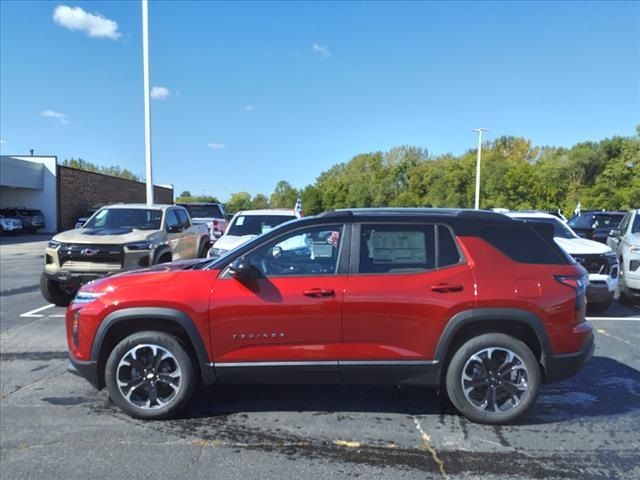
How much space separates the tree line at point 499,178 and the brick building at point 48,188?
59.0 feet

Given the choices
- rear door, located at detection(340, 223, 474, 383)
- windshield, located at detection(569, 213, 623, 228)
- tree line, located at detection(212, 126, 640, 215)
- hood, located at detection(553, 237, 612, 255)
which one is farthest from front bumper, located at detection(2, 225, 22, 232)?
rear door, located at detection(340, 223, 474, 383)

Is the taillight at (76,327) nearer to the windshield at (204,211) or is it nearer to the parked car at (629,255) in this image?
the parked car at (629,255)

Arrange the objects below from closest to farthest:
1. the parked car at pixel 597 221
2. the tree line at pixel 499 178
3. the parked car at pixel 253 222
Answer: the parked car at pixel 253 222
the parked car at pixel 597 221
the tree line at pixel 499 178

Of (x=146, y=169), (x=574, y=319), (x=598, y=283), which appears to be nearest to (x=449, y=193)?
(x=146, y=169)

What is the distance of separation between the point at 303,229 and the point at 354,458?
1.86 m

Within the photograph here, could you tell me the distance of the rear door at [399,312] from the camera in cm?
386

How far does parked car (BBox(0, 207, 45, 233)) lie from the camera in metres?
31.6

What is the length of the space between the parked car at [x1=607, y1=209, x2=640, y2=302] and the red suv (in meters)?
5.73

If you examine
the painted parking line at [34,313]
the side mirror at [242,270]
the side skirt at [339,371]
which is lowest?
the painted parking line at [34,313]

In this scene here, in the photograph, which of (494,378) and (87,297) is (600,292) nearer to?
(494,378)

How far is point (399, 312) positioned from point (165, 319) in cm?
190

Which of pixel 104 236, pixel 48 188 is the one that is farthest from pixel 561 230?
pixel 48 188

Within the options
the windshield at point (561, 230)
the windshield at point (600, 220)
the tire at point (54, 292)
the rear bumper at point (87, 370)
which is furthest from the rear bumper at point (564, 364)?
the windshield at point (600, 220)

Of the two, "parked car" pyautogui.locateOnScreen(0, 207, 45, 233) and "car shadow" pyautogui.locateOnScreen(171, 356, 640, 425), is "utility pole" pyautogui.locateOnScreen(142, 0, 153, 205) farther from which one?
"parked car" pyautogui.locateOnScreen(0, 207, 45, 233)
